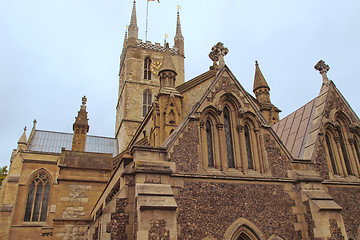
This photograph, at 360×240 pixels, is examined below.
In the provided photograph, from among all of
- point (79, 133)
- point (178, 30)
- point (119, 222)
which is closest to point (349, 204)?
point (119, 222)

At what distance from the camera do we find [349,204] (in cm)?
962

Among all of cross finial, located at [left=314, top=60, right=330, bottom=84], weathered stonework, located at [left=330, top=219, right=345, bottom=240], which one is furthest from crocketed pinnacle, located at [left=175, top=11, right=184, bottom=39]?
weathered stonework, located at [left=330, top=219, right=345, bottom=240]

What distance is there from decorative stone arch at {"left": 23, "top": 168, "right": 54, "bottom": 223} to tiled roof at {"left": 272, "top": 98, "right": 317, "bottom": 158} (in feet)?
68.6

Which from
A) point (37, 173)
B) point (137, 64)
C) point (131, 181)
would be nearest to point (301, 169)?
point (131, 181)

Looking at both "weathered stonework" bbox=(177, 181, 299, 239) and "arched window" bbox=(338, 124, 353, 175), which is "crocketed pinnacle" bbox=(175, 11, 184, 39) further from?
"weathered stonework" bbox=(177, 181, 299, 239)

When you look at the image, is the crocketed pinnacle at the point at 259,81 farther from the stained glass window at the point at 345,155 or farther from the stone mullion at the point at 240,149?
the stone mullion at the point at 240,149

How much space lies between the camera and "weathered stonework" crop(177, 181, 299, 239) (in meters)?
7.44

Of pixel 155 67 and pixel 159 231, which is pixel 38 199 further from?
pixel 159 231

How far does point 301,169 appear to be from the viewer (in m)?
9.31

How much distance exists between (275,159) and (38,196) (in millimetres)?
23173

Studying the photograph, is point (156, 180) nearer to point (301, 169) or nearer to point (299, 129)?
point (301, 169)

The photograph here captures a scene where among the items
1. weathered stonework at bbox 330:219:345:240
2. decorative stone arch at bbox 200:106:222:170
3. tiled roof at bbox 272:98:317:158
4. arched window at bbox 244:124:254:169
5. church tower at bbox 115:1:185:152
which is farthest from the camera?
church tower at bbox 115:1:185:152

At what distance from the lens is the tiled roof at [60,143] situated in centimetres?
3127

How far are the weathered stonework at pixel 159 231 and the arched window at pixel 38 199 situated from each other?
857 inches
